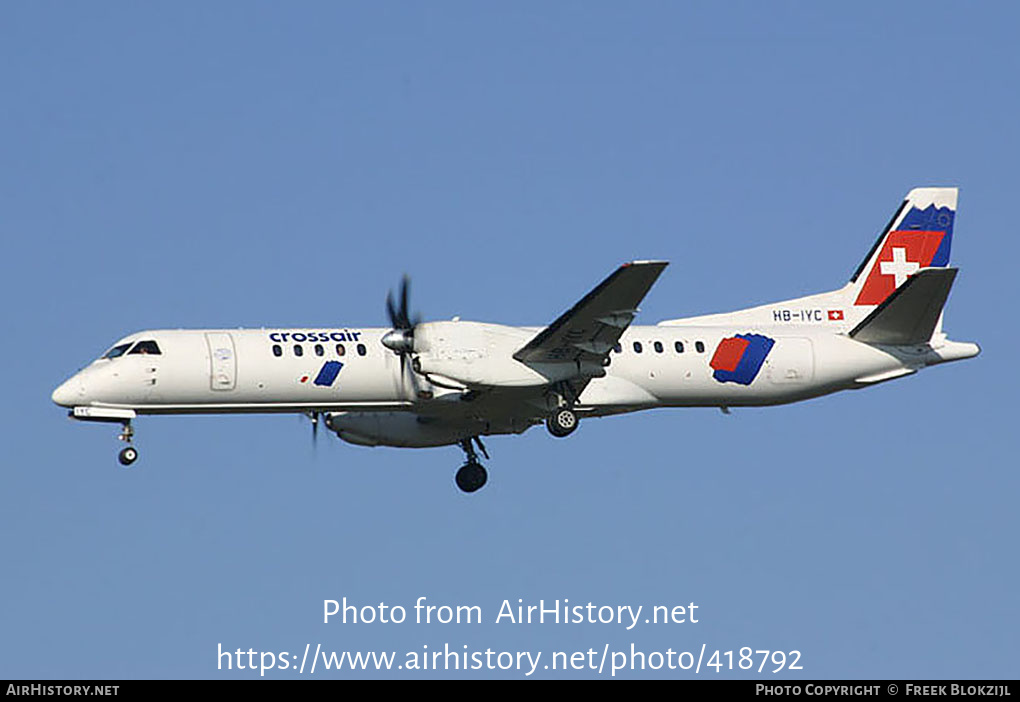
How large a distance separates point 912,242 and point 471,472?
1082cm

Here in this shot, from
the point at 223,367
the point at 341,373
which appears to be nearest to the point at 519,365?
the point at 341,373

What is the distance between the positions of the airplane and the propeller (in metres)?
0.03

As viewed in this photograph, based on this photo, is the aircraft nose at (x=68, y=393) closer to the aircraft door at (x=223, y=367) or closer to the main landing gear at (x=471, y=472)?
the aircraft door at (x=223, y=367)

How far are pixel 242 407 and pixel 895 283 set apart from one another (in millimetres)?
14630

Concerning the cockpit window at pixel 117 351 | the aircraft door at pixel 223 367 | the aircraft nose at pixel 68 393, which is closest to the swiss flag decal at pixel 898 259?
the aircraft door at pixel 223 367

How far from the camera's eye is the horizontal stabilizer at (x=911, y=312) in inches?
1329

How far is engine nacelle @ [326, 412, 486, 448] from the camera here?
35.3 meters

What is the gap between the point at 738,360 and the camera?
113ft

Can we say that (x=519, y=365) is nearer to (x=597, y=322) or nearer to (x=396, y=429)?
(x=597, y=322)

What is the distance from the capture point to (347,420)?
1389 inches

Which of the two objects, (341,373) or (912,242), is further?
(912,242)

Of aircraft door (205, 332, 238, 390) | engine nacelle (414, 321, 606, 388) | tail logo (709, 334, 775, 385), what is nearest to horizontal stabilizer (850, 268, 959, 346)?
tail logo (709, 334, 775, 385)

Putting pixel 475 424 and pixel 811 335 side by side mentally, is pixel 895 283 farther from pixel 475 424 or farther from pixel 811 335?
pixel 475 424
